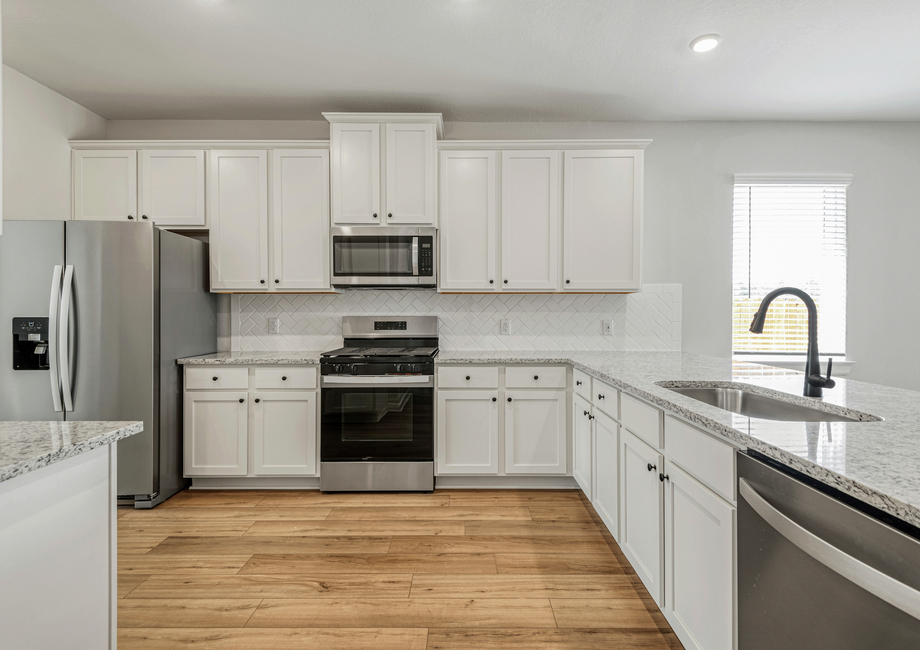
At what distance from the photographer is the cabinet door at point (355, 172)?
323 centimetres

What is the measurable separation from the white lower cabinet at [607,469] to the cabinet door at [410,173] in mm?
1758

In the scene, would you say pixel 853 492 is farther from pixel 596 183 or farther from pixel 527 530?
pixel 596 183

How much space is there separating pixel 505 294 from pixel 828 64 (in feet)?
7.79

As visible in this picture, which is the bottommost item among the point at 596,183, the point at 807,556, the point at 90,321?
the point at 807,556

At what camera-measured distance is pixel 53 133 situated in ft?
10.4

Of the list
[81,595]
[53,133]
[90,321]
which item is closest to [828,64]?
[81,595]

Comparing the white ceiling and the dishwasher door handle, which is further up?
the white ceiling

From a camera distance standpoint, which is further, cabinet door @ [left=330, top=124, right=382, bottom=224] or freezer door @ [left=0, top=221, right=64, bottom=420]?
cabinet door @ [left=330, top=124, right=382, bottom=224]

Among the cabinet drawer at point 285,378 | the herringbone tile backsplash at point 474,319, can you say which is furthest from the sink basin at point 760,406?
the cabinet drawer at point 285,378

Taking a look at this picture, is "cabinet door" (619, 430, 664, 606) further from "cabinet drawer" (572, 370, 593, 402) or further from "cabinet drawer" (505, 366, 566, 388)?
"cabinet drawer" (505, 366, 566, 388)

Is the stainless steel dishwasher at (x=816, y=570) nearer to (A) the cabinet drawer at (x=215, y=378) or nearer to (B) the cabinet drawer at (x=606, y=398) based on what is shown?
(B) the cabinet drawer at (x=606, y=398)

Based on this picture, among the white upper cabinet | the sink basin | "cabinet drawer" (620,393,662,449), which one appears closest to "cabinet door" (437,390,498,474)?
the white upper cabinet

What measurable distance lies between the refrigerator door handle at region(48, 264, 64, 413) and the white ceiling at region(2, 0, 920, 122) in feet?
4.28

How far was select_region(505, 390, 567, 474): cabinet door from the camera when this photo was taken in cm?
311
